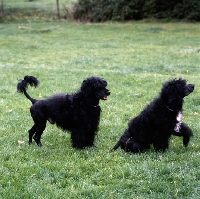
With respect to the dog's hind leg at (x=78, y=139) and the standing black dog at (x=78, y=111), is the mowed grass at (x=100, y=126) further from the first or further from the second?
the standing black dog at (x=78, y=111)

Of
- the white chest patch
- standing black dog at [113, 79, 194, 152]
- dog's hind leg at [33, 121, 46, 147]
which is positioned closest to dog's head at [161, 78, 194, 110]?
standing black dog at [113, 79, 194, 152]

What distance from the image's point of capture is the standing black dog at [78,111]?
23.3ft

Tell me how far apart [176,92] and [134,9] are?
33.4 meters

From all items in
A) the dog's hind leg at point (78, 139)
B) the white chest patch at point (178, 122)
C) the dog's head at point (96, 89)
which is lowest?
the dog's hind leg at point (78, 139)

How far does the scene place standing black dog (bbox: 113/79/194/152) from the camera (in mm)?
6598

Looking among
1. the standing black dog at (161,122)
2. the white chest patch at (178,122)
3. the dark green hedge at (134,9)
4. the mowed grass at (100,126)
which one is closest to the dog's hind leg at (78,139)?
the mowed grass at (100,126)

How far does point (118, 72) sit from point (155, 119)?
8.63m

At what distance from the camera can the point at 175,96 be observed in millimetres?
6566

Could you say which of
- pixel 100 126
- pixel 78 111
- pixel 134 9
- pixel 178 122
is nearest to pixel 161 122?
pixel 178 122

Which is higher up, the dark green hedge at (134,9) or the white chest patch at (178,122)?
the white chest patch at (178,122)

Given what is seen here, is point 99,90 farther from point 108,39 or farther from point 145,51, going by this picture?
point 108,39

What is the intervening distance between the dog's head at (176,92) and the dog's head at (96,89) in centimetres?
111

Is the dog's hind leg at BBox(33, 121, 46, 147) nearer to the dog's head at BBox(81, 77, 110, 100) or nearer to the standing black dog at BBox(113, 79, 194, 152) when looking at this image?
the dog's head at BBox(81, 77, 110, 100)

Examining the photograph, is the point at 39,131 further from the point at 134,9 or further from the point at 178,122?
the point at 134,9
